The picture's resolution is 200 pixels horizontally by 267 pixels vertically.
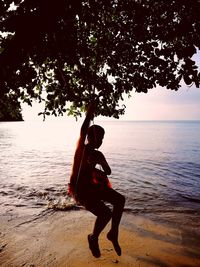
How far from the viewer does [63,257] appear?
261 inches

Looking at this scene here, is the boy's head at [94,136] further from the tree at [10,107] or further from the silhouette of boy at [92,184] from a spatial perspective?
the tree at [10,107]

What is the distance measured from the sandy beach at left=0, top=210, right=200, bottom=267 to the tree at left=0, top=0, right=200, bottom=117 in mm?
3356

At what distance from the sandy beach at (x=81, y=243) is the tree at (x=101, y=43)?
3356 millimetres

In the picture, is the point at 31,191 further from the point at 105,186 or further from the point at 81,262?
the point at 105,186

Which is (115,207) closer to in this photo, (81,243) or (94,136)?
(94,136)

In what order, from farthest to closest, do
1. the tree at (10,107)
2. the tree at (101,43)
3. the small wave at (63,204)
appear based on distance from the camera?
the small wave at (63,204) → the tree at (10,107) → the tree at (101,43)

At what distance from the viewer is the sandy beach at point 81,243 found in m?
6.45

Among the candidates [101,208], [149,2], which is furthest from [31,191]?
[149,2]

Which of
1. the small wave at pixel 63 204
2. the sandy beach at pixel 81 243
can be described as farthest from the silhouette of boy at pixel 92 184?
the small wave at pixel 63 204

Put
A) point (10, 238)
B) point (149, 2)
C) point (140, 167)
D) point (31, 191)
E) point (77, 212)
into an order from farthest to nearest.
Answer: point (140, 167)
point (31, 191)
point (77, 212)
point (10, 238)
point (149, 2)

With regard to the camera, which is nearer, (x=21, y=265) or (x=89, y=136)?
(x=89, y=136)

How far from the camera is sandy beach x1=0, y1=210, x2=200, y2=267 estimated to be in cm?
645

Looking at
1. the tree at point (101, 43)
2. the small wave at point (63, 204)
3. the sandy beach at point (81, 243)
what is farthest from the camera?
the small wave at point (63, 204)

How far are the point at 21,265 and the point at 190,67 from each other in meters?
5.16
